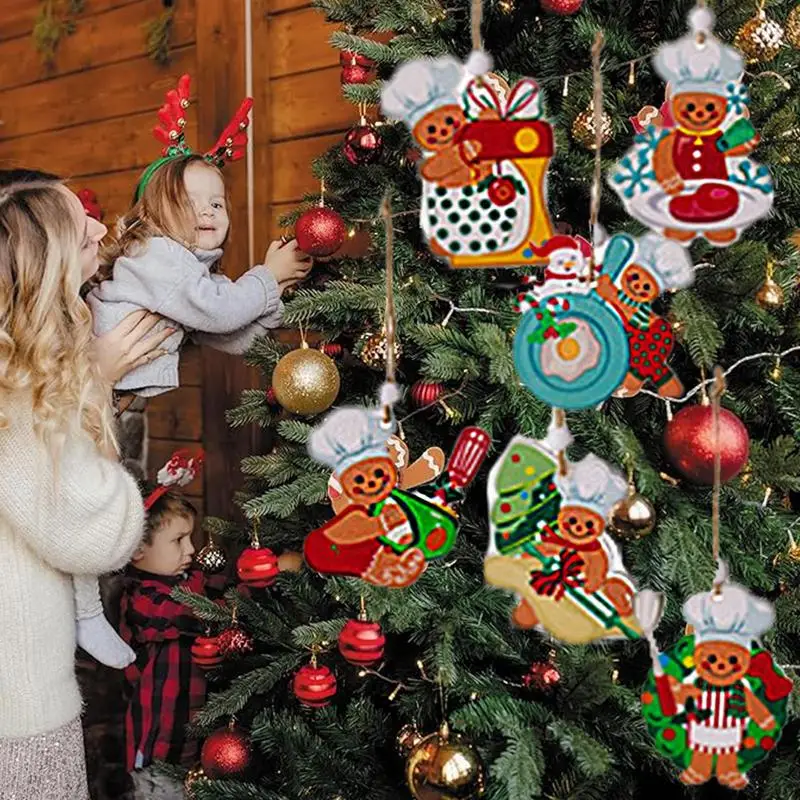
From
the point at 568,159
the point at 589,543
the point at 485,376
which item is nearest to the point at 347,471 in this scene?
the point at 589,543

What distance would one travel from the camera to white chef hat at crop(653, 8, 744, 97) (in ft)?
2.54

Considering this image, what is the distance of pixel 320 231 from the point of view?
59.9 inches

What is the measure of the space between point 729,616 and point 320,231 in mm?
915

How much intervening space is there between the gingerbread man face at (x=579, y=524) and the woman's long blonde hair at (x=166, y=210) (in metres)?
1.00

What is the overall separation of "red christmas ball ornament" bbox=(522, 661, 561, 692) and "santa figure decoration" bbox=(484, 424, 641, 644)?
45 cm

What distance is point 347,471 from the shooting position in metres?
0.89

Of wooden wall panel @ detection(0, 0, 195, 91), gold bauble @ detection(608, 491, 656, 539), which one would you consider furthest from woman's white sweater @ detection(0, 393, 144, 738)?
wooden wall panel @ detection(0, 0, 195, 91)

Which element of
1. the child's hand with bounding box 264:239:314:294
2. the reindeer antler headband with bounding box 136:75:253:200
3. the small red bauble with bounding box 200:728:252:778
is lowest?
the small red bauble with bounding box 200:728:252:778

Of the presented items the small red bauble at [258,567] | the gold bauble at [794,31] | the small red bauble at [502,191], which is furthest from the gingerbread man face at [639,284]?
the small red bauble at [258,567]

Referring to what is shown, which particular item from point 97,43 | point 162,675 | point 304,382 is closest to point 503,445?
point 304,382

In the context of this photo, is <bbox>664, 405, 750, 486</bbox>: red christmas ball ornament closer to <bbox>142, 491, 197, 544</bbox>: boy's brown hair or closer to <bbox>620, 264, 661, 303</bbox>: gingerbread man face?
<bbox>620, 264, 661, 303</bbox>: gingerbread man face

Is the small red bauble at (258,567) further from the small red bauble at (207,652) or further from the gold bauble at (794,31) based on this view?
the gold bauble at (794,31)

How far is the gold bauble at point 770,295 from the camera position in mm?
1256

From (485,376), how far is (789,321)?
41cm
